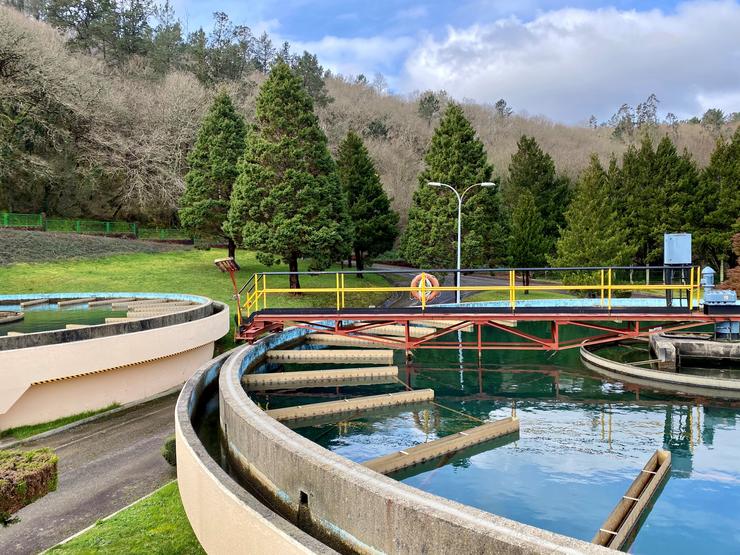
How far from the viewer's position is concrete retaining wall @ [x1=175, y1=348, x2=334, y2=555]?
5.45 meters

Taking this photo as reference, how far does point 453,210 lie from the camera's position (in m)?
38.3

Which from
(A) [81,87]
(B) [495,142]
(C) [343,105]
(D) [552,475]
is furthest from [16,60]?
(B) [495,142]

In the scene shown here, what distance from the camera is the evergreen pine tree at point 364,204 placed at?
4084 cm

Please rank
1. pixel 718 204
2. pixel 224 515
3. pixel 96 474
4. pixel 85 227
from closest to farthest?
1. pixel 224 515
2. pixel 96 474
3. pixel 718 204
4. pixel 85 227

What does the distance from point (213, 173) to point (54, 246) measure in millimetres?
11054

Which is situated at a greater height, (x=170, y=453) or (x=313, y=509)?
(x=313, y=509)

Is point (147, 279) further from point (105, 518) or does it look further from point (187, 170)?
point (105, 518)

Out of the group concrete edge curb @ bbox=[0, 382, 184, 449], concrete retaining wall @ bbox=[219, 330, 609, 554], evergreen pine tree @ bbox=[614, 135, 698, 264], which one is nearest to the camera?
concrete retaining wall @ bbox=[219, 330, 609, 554]

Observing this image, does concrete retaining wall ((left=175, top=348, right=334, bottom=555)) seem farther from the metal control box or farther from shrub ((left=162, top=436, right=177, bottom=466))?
the metal control box

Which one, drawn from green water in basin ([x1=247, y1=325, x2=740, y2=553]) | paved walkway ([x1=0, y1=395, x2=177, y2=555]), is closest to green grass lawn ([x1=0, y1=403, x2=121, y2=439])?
paved walkway ([x1=0, y1=395, x2=177, y2=555])

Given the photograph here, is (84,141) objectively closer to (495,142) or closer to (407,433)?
(407,433)

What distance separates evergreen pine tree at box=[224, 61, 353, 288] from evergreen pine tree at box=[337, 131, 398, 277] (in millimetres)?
7978

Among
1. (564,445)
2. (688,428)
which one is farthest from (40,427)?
(688,428)

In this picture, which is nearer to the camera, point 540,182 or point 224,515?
point 224,515
